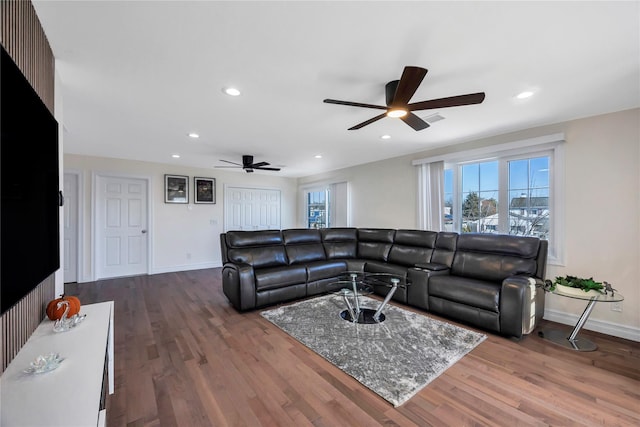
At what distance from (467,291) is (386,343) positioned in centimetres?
115

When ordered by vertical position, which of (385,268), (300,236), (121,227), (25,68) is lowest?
(385,268)

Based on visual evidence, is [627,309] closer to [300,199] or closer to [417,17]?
[417,17]

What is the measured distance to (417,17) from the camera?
1.47 metres

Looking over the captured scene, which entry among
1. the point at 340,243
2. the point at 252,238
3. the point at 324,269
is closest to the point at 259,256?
the point at 252,238

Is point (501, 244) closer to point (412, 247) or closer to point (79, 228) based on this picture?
point (412, 247)

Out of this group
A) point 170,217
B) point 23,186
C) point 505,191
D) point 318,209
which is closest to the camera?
point 23,186

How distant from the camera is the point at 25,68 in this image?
1337 mm

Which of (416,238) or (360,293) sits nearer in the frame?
(360,293)

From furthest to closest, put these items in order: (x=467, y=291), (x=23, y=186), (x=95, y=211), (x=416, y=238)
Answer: (x=95, y=211) < (x=416, y=238) < (x=467, y=291) < (x=23, y=186)

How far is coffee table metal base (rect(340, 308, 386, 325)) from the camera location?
9.81ft

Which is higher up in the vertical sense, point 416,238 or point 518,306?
point 416,238

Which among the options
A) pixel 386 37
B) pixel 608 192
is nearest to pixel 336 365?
pixel 386 37

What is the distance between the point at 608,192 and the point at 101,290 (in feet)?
22.3

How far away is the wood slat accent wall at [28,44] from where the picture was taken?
1.14 metres
